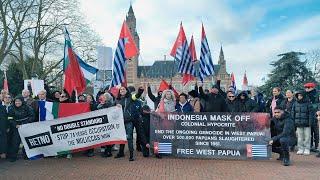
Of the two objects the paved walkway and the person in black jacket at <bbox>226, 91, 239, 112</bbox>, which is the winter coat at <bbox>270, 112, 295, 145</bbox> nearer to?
the paved walkway

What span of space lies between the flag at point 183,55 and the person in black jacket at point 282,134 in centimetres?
435

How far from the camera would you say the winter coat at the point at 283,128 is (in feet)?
34.4

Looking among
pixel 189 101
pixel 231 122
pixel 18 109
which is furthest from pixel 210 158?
pixel 18 109

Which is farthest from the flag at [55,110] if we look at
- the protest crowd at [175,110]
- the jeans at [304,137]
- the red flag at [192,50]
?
the jeans at [304,137]

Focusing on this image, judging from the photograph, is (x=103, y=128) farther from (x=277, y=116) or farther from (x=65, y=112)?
(x=277, y=116)

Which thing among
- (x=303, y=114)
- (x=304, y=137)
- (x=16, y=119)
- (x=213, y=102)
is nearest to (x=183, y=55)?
(x=213, y=102)

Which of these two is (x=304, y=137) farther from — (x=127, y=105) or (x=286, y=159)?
(x=127, y=105)

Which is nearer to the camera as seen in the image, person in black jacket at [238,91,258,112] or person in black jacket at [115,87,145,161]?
person in black jacket at [115,87,145,161]

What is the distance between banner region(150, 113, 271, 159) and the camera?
10789 millimetres

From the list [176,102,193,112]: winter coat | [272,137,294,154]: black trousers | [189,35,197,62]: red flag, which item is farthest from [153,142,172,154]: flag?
[189,35,197,62]: red flag

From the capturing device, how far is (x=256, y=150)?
35.3 ft

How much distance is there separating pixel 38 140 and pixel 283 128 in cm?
630

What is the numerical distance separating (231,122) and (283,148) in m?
1.46

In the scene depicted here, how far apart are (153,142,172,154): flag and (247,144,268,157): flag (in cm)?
208
